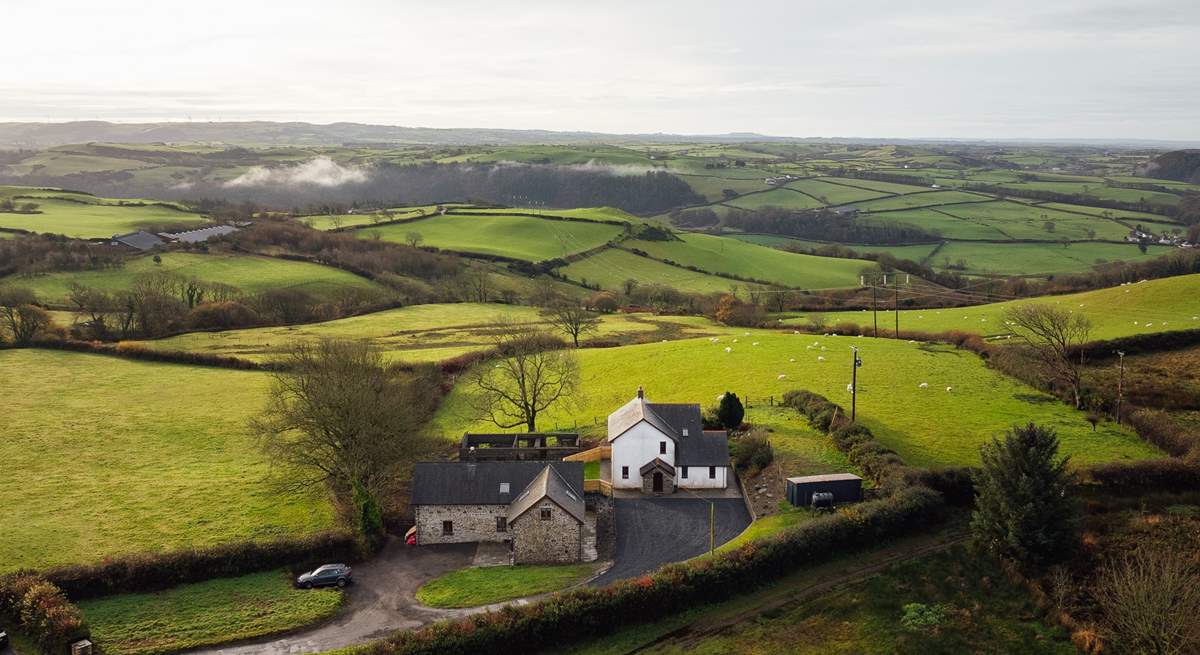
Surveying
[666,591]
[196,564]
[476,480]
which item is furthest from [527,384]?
[666,591]

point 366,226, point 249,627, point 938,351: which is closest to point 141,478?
point 249,627

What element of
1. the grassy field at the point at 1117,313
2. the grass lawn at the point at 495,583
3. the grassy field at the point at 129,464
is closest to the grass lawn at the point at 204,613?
the grassy field at the point at 129,464

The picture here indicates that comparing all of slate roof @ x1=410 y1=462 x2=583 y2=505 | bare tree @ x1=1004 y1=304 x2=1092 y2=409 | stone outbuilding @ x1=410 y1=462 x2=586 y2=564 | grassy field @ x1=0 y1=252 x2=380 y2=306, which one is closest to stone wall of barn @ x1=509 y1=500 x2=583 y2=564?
stone outbuilding @ x1=410 y1=462 x2=586 y2=564

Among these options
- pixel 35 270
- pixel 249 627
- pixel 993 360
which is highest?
pixel 35 270

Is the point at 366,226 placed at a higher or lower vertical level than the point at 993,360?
higher

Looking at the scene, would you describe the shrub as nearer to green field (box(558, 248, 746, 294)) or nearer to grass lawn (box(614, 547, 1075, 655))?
grass lawn (box(614, 547, 1075, 655))

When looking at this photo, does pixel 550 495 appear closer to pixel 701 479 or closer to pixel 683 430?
pixel 701 479

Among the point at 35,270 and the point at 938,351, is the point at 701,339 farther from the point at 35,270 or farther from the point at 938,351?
the point at 35,270
